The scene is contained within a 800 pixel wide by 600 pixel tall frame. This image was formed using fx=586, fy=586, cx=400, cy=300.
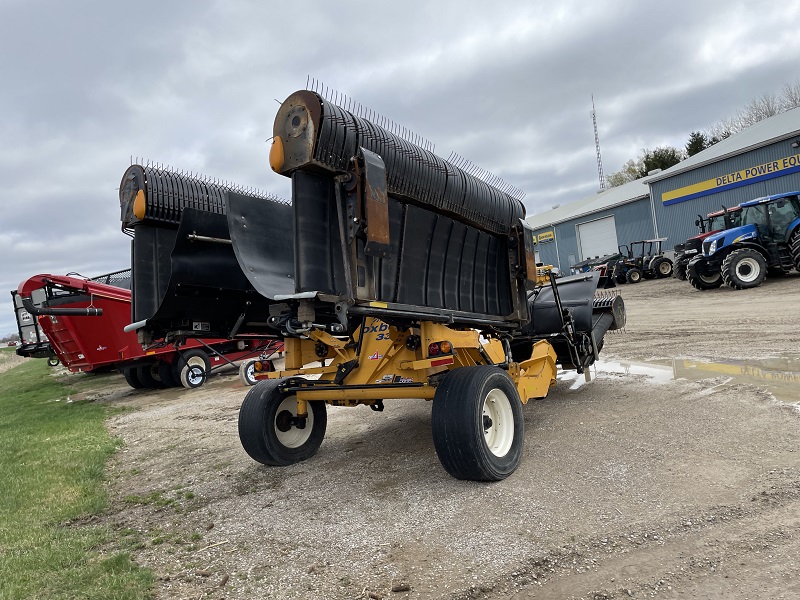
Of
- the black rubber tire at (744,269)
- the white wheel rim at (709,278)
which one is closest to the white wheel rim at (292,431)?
the black rubber tire at (744,269)

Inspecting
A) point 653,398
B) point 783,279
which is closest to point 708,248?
point 783,279

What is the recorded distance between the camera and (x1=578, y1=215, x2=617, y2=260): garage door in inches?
1377

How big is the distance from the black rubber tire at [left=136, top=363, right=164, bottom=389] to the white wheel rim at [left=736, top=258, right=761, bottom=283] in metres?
16.3

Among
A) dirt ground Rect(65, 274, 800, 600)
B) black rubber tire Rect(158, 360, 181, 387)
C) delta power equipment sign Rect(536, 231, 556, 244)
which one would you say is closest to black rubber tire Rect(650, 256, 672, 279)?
delta power equipment sign Rect(536, 231, 556, 244)

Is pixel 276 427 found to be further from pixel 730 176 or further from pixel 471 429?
pixel 730 176

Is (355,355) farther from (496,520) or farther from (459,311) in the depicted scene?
(496,520)

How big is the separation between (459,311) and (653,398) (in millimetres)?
3000

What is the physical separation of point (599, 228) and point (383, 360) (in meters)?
34.0

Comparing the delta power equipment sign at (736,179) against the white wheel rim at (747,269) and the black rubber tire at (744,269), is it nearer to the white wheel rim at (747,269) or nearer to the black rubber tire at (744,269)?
the black rubber tire at (744,269)

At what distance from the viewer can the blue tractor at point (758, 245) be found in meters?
17.0

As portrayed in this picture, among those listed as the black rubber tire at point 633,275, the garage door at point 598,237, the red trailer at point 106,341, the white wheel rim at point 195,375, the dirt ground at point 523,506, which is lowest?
the dirt ground at point 523,506

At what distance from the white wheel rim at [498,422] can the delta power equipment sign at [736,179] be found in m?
25.3

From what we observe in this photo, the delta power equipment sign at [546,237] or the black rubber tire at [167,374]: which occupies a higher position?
the delta power equipment sign at [546,237]

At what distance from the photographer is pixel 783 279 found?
17.7 m
